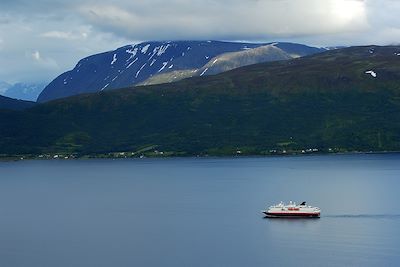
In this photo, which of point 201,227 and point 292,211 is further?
point 292,211

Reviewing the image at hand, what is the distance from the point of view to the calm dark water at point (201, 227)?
98.4m

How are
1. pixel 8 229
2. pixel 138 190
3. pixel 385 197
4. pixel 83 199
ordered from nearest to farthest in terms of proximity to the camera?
pixel 8 229
pixel 385 197
pixel 83 199
pixel 138 190

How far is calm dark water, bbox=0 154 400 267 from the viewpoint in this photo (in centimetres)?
9844

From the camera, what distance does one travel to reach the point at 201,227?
123875 millimetres

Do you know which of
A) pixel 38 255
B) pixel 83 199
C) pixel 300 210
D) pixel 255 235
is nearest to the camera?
pixel 38 255

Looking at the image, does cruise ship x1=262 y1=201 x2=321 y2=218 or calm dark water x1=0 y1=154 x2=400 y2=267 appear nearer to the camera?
calm dark water x1=0 y1=154 x2=400 y2=267

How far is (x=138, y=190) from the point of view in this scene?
189 meters

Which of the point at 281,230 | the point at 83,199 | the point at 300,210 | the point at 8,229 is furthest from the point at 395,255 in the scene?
the point at 83,199

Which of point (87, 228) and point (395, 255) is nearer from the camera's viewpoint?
point (395, 255)

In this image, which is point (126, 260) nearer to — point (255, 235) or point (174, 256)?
point (174, 256)

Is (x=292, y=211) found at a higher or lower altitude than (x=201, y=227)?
higher

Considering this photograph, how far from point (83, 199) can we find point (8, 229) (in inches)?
1847

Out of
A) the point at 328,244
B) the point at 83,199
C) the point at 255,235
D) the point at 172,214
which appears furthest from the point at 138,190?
the point at 328,244

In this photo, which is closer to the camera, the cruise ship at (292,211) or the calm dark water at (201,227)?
the calm dark water at (201,227)
